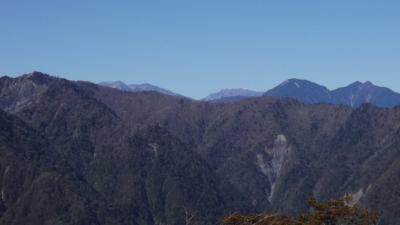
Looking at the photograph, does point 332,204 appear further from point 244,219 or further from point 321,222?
point 244,219

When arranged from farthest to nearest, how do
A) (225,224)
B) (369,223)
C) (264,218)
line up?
(369,223) < (225,224) < (264,218)

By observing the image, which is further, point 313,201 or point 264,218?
point 313,201

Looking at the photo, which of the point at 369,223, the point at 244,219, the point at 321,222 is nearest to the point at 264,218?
the point at 244,219

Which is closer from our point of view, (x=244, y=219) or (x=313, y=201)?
(x=244, y=219)

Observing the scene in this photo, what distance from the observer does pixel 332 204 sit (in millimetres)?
42438

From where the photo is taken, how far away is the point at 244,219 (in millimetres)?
36812

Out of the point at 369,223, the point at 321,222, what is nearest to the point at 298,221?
the point at 321,222

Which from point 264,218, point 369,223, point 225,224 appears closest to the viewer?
point 264,218

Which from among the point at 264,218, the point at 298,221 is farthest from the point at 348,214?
the point at 264,218

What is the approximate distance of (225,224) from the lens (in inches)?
1550

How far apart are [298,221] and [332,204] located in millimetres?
3941

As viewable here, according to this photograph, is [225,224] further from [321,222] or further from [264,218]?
[321,222]

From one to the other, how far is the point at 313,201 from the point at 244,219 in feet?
25.0

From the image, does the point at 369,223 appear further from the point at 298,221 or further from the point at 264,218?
the point at 264,218
